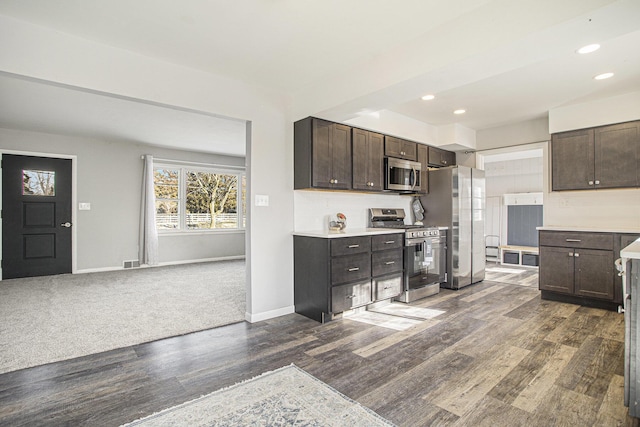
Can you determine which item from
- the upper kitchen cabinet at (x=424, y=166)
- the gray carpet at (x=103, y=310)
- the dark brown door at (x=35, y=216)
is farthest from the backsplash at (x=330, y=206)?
the dark brown door at (x=35, y=216)

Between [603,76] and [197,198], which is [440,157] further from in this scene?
[197,198]

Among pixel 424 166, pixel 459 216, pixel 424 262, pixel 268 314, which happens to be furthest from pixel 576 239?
pixel 268 314

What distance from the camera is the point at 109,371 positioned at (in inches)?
92.3

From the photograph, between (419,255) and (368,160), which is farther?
(419,255)

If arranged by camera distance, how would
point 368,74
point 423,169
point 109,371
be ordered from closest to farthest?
point 109,371 < point 368,74 < point 423,169

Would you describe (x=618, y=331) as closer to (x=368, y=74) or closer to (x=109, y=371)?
(x=368, y=74)

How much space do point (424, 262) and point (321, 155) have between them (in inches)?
78.8

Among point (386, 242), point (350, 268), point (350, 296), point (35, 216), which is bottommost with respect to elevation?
point (350, 296)

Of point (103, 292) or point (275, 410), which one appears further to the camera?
point (103, 292)

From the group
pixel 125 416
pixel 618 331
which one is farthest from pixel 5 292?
pixel 618 331

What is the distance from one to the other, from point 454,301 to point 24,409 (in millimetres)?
4092

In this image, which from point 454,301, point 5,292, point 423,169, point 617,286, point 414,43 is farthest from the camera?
point 423,169

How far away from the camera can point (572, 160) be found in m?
4.22

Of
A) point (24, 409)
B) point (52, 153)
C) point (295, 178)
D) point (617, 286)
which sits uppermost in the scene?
point (52, 153)
